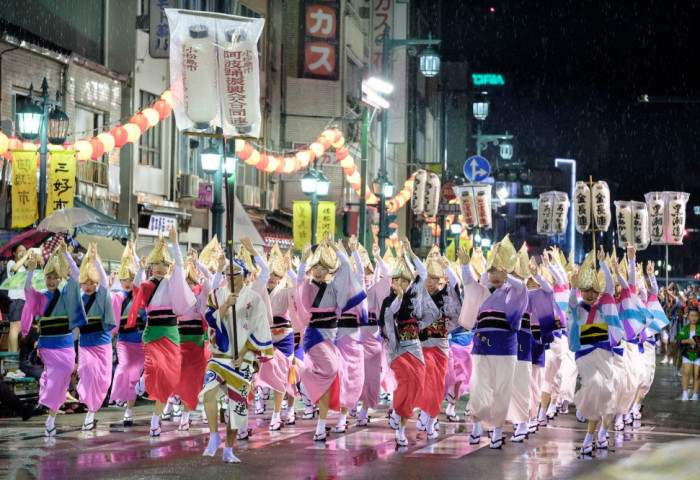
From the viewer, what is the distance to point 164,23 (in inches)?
1025

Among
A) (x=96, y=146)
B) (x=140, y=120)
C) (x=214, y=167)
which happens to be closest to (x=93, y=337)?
(x=214, y=167)

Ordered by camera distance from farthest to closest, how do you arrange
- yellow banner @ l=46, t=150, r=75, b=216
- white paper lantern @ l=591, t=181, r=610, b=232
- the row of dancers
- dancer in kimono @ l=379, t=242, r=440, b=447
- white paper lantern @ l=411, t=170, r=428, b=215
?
white paper lantern @ l=591, t=181, r=610, b=232 < white paper lantern @ l=411, t=170, r=428, b=215 < yellow banner @ l=46, t=150, r=75, b=216 < dancer in kimono @ l=379, t=242, r=440, b=447 < the row of dancers

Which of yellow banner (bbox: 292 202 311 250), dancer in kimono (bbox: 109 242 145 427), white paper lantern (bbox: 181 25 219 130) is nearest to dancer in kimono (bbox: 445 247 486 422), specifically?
dancer in kimono (bbox: 109 242 145 427)

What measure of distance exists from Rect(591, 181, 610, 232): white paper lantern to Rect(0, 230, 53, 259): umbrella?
76.1 ft

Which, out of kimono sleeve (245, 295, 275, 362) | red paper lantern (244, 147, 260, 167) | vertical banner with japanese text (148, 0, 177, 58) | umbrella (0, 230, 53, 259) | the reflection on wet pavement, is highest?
vertical banner with japanese text (148, 0, 177, 58)

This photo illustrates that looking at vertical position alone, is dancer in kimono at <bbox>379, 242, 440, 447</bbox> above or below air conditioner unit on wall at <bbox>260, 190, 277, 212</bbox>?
below

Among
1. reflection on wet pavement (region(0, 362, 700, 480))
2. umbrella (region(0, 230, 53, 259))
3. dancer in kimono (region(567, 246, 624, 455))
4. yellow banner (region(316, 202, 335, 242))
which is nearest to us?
reflection on wet pavement (region(0, 362, 700, 480))

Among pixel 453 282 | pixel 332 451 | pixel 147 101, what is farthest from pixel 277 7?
pixel 332 451

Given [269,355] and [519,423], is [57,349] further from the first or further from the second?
[519,423]

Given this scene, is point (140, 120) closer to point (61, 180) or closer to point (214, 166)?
point (214, 166)

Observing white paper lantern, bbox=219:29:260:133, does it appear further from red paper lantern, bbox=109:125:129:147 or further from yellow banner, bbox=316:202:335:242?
yellow banner, bbox=316:202:335:242

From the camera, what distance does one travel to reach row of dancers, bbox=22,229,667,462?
12234 millimetres

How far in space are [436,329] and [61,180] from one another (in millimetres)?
8560

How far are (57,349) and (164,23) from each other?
14.4m
